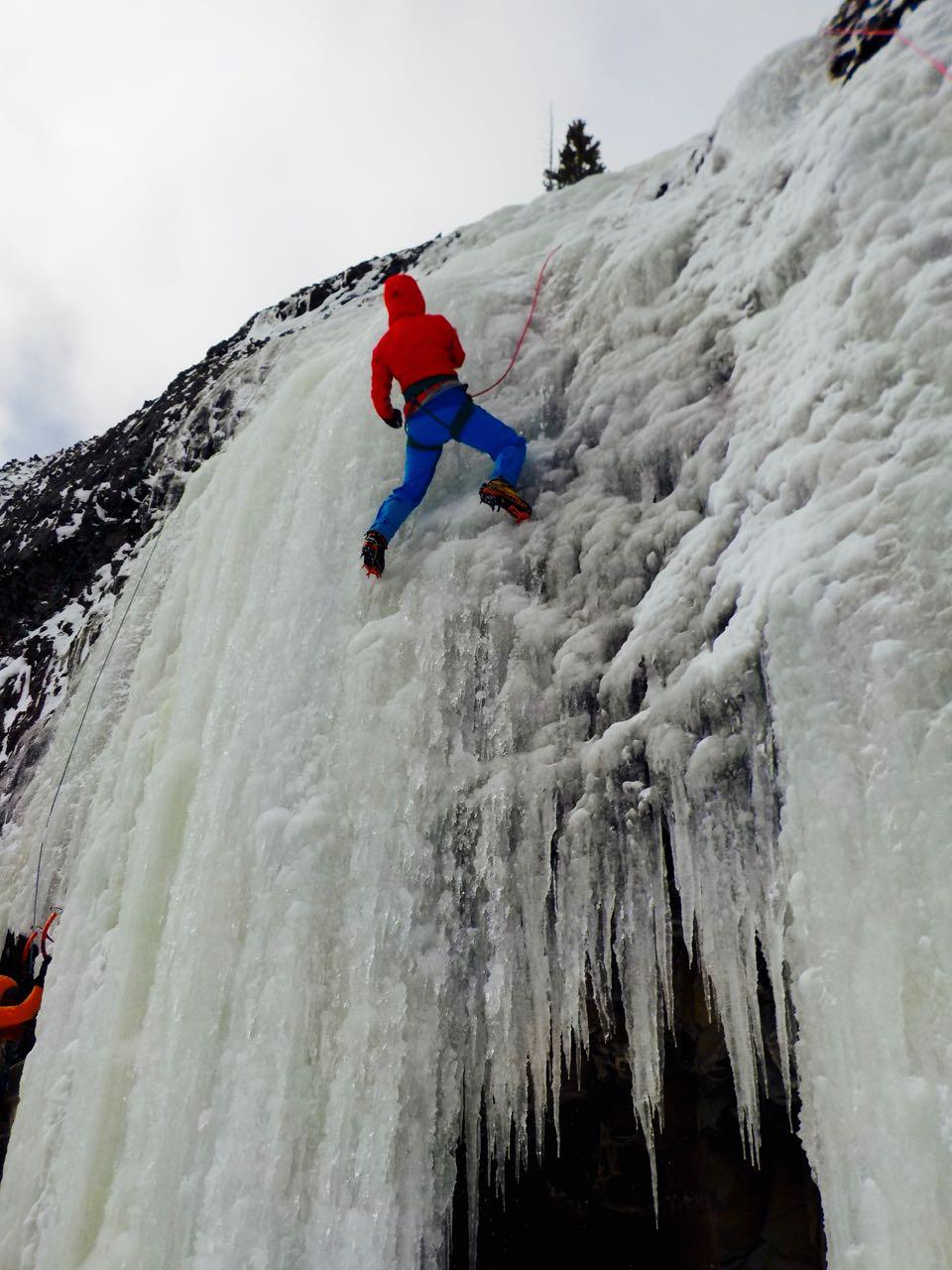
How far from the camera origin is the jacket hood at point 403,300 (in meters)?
3.96

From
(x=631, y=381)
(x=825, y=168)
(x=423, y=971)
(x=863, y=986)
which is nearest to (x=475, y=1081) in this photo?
(x=423, y=971)

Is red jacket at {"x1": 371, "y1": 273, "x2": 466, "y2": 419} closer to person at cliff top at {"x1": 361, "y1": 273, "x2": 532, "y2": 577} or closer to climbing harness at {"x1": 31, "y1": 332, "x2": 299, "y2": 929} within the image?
person at cliff top at {"x1": 361, "y1": 273, "x2": 532, "y2": 577}

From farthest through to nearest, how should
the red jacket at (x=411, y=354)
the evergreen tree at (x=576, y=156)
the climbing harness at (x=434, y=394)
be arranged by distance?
the evergreen tree at (x=576, y=156) < the red jacket at (x=411, y=354) < the climbing harness at (x=434, y=394)

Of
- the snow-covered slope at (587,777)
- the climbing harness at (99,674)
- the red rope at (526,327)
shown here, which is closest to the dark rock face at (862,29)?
the snow-covered slope at (587,777)

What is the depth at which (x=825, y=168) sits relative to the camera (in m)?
2.94

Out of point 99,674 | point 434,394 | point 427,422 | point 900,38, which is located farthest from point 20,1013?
point 900,38

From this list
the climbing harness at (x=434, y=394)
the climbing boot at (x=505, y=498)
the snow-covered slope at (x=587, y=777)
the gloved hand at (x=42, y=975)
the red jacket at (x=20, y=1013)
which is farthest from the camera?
the gloved hand at (x=42, y=975)

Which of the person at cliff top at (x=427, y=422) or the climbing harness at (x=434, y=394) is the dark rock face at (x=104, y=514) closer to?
the person at cliff top at (x=427, y=422)

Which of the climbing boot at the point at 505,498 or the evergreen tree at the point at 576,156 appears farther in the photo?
the evergreen tree at the point at 576,156

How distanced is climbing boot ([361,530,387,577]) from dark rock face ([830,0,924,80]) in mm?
2328

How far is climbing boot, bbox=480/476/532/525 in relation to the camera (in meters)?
3.32

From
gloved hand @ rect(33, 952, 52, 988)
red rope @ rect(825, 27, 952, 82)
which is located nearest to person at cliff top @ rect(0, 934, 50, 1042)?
gloved hand @ rect(33, 952, 52, 988)

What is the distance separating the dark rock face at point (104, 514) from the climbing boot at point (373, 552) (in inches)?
112

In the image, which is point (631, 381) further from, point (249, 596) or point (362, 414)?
point (249, 596)
